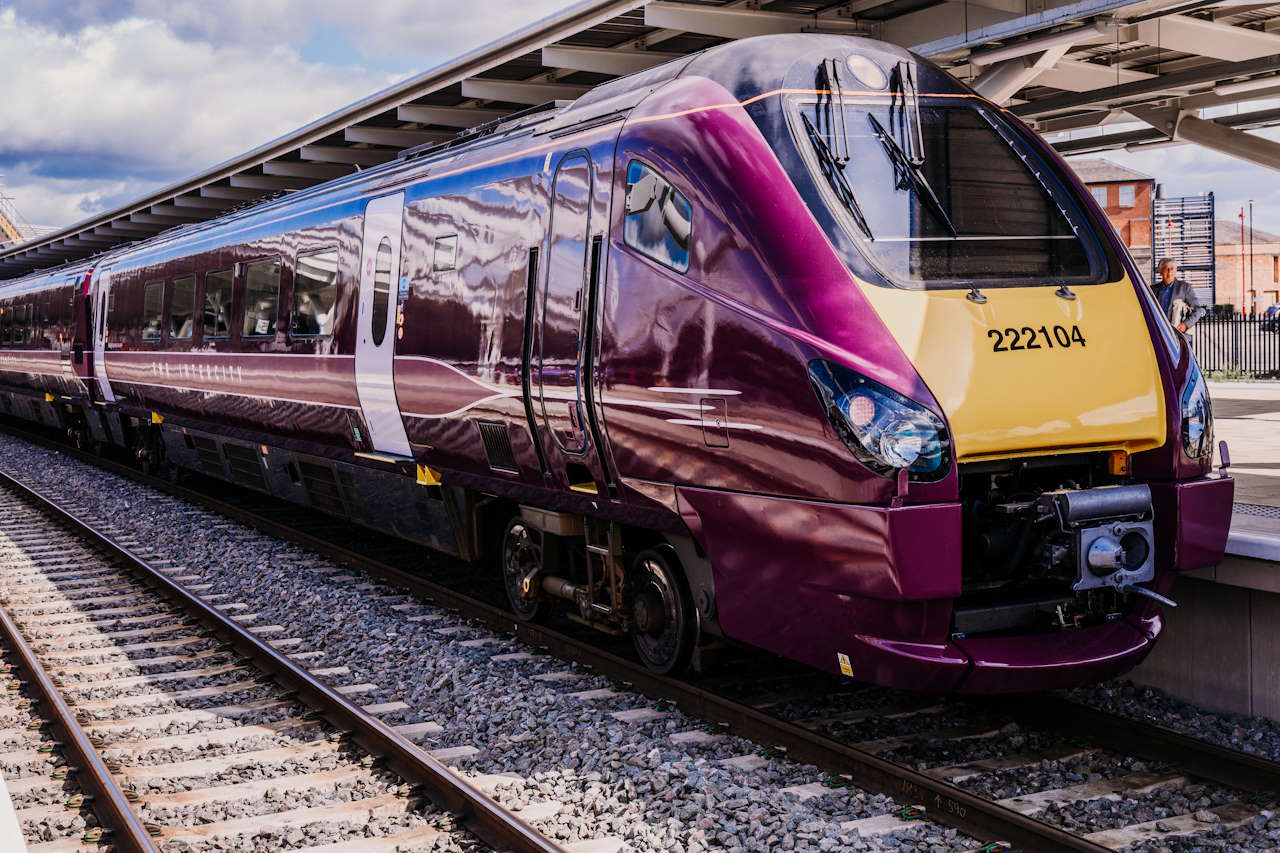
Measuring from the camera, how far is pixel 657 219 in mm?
5918

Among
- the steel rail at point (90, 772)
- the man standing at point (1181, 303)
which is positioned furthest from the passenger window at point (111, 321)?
the man standing at point (1181, 303)

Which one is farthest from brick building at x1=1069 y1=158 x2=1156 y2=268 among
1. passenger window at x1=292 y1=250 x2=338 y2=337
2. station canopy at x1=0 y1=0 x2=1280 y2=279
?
passenger window at x1=292 y1=250 x2=338 y2=337

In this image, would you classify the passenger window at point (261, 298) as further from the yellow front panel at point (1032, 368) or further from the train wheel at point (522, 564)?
the yellow front panel at point (1032, 368)

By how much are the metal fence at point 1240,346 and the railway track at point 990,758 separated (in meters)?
19.8

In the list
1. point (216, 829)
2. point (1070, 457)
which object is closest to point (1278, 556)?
point (1070, 457)

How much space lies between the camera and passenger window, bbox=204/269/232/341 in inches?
488

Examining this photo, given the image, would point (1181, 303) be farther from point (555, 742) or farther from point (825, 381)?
point (555, 742)

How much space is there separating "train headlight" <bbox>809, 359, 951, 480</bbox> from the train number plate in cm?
53

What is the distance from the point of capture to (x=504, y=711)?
6.24 metres

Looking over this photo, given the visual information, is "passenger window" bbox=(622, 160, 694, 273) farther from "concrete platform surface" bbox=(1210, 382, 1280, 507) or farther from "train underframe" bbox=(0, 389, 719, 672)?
"concrete platform surface" bbox=(1210, 382, 1280, 507)

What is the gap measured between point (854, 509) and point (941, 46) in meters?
5.42

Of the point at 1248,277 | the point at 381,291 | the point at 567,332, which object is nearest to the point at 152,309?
the point at 381,291

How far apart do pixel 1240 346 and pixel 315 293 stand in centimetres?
2139

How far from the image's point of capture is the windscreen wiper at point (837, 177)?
5438 millimetres
